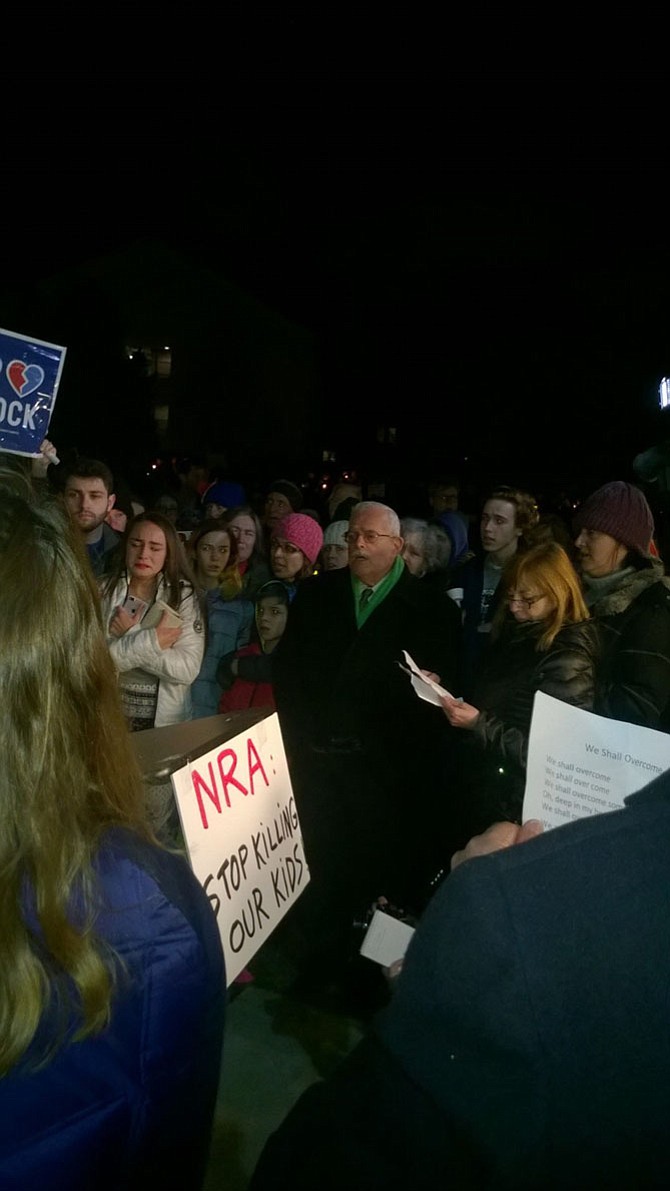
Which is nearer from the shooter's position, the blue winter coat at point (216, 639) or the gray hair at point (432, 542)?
the blue winter coat at point (216, 639)

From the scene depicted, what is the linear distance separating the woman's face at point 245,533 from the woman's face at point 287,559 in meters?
0.74

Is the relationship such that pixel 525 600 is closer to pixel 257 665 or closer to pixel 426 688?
pixel 426 688

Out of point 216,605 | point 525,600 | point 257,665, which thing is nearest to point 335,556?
point 216,605

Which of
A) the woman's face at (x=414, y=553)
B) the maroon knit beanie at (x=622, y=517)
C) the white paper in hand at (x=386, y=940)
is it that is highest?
the maroon knit beanie at (x=622, y=517)

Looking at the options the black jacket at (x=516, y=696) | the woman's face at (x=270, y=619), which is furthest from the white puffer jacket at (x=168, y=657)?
the black jacket at (x=516, y=696)

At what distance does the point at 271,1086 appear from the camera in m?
2.99

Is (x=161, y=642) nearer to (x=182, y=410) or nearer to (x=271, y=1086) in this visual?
(x=271, y=1086)

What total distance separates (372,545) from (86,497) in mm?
2106

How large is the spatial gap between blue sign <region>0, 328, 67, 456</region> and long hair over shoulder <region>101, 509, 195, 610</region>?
63cm

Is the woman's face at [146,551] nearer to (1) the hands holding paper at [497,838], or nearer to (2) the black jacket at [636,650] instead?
(2) the black jacket at [636,650]

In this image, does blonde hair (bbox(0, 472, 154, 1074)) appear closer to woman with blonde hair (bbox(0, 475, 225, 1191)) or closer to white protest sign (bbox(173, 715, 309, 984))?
woman with blonde hair (bbox(0, 475, 225, 1191))

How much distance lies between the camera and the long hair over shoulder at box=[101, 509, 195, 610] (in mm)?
4305

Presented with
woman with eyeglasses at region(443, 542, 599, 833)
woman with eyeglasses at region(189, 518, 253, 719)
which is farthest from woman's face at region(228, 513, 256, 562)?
woman with eyeglasses at region(443, 542, 599, 833)

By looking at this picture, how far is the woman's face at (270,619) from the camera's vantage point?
455cm
